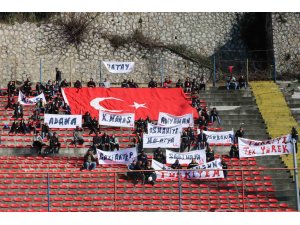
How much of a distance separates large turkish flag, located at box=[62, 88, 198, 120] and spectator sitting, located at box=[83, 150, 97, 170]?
7.01 m

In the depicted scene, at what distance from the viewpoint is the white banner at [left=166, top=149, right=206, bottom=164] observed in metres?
32.9

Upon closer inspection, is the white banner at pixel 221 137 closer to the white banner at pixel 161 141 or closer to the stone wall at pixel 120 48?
the white banner at pixel 161 141

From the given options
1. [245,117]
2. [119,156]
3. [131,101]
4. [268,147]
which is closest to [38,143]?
[119,156]

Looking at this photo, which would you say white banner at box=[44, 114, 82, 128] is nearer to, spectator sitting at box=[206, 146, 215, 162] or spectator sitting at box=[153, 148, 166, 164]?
spectator sitting at box=[153, 148, 166, 164]

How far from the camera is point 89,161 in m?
33.3

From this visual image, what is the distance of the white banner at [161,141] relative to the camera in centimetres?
3525

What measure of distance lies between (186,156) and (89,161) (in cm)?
388

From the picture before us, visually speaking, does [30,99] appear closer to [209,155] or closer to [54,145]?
[54,145]

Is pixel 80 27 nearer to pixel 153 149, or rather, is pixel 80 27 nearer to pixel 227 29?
pixel 227 29

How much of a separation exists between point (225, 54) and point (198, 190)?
67.9ft

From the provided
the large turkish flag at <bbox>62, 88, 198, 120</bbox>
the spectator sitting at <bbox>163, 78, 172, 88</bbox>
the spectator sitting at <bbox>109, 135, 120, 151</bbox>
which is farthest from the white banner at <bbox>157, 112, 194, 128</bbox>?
the spectator sitting at <bbox>163, 78, 172, 88</bbox>

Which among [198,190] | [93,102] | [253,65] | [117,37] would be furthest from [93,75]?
[198,190]

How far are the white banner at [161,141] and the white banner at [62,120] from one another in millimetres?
3813

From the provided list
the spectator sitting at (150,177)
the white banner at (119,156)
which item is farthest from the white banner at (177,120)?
the spectator sitting at (150,177)
